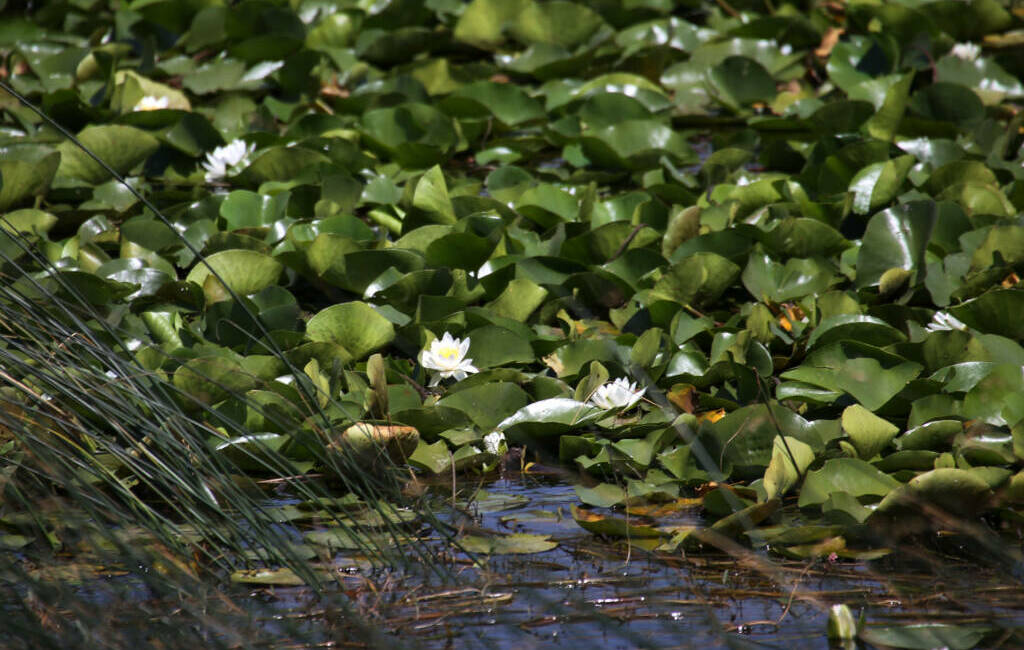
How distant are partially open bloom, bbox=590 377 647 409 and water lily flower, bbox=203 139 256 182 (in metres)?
1.56

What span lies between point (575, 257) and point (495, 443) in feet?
2.36

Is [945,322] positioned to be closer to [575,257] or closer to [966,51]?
[575,257]

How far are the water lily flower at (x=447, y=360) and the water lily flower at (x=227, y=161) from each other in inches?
48.7

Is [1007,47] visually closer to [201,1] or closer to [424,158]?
[424,158]

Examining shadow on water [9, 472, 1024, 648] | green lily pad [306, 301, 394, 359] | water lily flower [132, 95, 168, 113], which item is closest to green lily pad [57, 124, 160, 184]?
water lily flower [132, 95, 168, 113]

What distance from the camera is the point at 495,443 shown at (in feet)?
6.49

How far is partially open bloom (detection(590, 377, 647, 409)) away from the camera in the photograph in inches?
78.0

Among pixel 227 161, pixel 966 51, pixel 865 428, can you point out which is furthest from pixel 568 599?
pixel 966 51

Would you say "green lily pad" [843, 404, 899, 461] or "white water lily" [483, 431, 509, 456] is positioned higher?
"green lily pad" [843, 404, 899, 461]

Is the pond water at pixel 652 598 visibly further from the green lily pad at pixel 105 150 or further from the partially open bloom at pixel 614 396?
the green lily pad at pixel 105 150

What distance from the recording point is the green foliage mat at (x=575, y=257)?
5.82 feet

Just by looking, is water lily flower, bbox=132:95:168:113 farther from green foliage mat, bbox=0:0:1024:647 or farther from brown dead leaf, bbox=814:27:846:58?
brown dead leaf, bbox=814:27:846:58

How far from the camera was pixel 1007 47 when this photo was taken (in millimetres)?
3953

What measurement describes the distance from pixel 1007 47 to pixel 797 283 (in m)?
2.11
